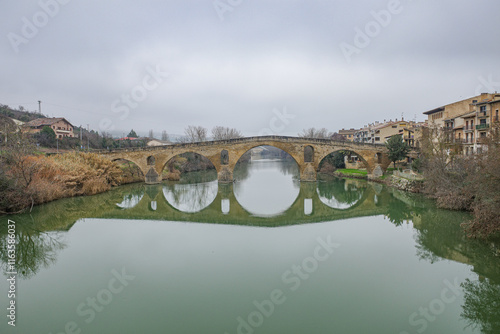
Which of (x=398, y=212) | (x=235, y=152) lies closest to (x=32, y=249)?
(x=398, y=212)

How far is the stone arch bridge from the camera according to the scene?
2550cm

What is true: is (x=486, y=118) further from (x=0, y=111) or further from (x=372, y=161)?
(x=0, y=111)

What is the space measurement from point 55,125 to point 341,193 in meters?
30.7

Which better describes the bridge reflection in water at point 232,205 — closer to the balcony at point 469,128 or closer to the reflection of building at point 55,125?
the balcony at point 469,128

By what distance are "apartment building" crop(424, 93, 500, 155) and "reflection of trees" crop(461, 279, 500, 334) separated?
36.2 feet

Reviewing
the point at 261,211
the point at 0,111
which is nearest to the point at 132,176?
the point at 261,211

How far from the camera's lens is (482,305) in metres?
6.10

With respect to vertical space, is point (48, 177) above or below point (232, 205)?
above

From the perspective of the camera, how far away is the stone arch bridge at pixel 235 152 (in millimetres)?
25500

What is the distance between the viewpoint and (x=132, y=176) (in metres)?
26.5

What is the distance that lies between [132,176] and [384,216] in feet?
66.6

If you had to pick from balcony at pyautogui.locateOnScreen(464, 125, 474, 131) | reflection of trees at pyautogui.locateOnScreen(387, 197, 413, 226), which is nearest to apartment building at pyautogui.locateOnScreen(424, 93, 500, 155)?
balcony at pyautogui.locateOnScreen(464, 125, 474, 131)

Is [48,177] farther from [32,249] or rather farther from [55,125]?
[55,125]

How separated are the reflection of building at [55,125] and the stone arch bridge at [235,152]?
1206 centimetres
